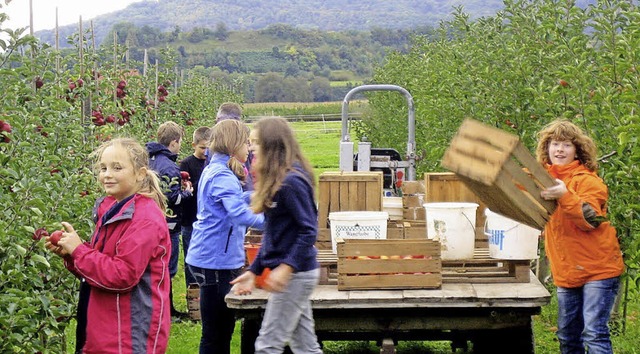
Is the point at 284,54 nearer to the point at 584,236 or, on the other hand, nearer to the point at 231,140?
the point at 231,140

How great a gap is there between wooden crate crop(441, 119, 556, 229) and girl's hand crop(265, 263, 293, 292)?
0.94 metres

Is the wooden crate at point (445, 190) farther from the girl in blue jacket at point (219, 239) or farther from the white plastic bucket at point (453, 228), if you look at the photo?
the girl in blue jacket at point (219, 239)

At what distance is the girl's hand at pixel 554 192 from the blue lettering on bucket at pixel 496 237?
78 centimetres

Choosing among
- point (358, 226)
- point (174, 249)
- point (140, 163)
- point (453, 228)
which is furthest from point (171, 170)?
point (140, 163)

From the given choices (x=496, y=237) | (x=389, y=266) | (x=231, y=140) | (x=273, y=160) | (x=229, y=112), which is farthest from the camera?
(x=229, y=112)

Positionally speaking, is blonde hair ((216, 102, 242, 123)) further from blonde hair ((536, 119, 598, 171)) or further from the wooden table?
blonde hair ((536, 119, 598, 171))

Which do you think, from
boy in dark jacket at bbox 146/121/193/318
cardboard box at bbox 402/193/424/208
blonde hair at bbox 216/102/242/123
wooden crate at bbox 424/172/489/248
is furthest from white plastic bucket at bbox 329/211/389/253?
blonde hair at bbox 216/102/242/123

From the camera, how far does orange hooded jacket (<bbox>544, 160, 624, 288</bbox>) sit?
5.33 meters

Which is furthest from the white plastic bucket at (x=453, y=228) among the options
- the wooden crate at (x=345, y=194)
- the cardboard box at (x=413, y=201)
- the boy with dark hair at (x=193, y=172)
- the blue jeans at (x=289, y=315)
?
the boy with dark hair at (x=193, y=172)

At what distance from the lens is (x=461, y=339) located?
250 inches

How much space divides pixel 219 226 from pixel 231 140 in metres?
0.53

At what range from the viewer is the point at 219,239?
602 cm

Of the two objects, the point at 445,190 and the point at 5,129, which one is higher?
the point at 5,129

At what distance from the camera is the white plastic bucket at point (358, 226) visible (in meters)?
6.04
